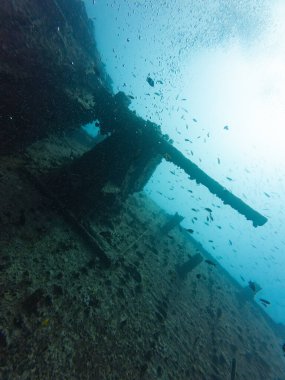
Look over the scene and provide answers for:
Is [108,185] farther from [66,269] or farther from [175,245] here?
[175,245]

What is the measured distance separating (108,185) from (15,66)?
15.8ft

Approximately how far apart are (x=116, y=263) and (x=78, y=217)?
166cm

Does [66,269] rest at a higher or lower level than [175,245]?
higher

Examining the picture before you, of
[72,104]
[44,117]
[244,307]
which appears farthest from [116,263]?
[244,307]

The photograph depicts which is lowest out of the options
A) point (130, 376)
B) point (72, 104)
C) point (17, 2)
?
point (130, 376)

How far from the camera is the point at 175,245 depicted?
1309cm

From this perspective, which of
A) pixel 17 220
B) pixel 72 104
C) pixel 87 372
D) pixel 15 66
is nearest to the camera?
pixel 87 372

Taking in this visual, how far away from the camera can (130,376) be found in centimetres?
464

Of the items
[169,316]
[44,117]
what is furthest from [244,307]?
[44,117]

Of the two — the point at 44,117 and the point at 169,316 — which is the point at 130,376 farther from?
the point at 44,117

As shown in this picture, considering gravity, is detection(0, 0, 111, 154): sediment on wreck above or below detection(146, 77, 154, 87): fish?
below

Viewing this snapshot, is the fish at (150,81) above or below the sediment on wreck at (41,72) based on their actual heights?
above

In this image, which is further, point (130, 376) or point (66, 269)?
point (66, 269)

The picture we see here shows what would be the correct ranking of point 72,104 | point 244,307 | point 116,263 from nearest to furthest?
point 116,263 → point 72,104 → point 244,307
